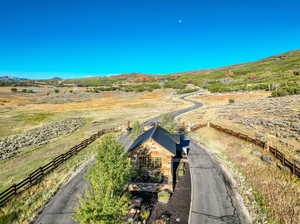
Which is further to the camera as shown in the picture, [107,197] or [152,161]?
[152,161]


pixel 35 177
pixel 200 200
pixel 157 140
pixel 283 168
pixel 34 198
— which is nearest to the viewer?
pixel 200 200

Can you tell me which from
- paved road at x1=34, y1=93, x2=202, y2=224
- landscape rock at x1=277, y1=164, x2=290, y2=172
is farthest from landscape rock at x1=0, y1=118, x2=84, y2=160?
landscape rock at x1=277, y1=164, x2=290, y2=172

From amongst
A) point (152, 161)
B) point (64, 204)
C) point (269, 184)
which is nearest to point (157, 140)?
point (152, 161)

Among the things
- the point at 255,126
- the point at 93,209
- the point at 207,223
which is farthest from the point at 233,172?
the point at 255,126

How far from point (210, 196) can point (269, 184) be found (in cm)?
678

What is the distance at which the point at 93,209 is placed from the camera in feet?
33.1

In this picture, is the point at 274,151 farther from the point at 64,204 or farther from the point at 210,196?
the point at 64,204

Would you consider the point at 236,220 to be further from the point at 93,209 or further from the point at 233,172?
the point at 93,209

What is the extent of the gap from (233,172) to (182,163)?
21.1ft

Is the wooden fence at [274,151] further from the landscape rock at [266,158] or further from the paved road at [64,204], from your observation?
the paved road at [64,204]

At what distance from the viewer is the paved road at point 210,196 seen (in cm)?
1439

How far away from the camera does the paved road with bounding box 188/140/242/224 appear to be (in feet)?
47.2

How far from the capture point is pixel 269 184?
717 inches

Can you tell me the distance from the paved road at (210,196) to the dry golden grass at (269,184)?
2230mm
